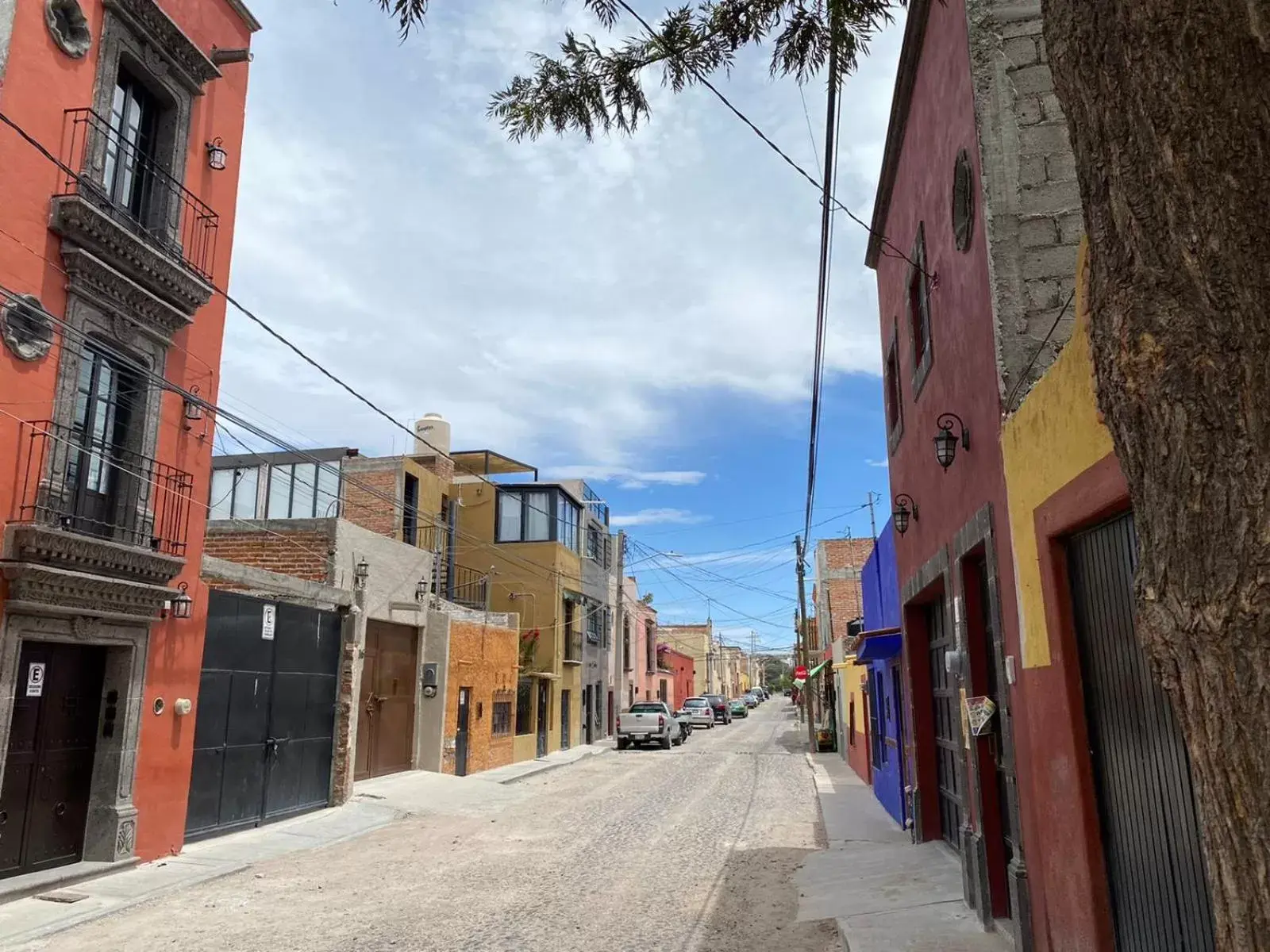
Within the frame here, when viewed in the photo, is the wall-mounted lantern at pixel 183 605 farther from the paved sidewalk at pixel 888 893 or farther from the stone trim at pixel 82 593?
the paved sidewalk at pixel 888 893

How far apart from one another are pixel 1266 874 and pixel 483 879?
9.21 metres

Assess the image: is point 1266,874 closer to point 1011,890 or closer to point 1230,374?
point 1230,374

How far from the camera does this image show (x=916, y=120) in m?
9.05

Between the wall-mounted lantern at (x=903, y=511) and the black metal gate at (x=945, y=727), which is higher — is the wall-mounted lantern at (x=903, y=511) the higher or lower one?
the higher one

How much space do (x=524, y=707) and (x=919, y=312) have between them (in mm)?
21117

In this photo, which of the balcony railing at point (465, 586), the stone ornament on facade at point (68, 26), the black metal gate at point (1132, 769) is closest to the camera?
the black metal gate at point (1132, 769)

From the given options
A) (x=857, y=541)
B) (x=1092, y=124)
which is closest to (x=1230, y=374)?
(x=1092, y=124)

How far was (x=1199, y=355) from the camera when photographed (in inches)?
72.5

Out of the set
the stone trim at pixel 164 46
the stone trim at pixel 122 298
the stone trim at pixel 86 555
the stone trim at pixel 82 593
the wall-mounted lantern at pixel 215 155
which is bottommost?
the stone trim at pixel 82 593

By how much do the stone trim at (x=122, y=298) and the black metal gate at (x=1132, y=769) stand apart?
9583mm

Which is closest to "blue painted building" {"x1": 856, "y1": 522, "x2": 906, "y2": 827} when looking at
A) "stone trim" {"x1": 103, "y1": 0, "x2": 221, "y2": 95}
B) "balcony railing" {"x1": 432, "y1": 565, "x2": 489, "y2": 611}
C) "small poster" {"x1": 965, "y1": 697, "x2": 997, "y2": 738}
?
"small poster" {"x1": 965, "y1": 697, "x2": 997, "y2": 738}

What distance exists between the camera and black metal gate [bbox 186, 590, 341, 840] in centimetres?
1201

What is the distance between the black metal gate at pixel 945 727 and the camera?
8.85m

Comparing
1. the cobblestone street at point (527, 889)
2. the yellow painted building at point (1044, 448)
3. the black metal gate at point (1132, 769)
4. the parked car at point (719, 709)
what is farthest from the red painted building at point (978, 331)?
the parked car at point (719, 709)
